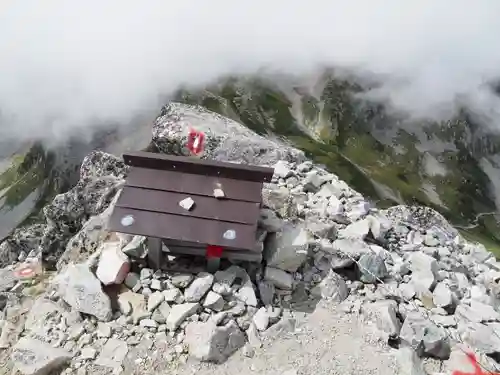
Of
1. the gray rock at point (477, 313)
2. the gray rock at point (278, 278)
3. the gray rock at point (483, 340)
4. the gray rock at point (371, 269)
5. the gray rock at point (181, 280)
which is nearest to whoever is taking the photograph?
the gray rock at point (181, 280)

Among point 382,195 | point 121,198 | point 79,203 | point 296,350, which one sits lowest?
point 382,195

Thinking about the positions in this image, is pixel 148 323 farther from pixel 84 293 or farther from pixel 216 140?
pixel 216 140

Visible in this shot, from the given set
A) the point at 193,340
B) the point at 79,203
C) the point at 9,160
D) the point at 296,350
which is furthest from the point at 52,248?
the point at 9,160

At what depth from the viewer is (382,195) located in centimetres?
14175

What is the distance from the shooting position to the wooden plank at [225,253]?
1421 cm

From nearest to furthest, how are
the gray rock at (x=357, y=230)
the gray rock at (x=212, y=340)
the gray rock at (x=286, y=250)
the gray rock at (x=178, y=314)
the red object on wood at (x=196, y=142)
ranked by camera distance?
the gray rock at (x=212, y=340) < the gray rock at (x=178, y=314) < the gray rock at (x=286, y=250) < the gray rock at (x=357, y=230) < the red object on wood at (x=196, y=142)

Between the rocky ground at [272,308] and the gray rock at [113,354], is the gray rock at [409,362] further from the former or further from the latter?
the gray rock at [113,354]

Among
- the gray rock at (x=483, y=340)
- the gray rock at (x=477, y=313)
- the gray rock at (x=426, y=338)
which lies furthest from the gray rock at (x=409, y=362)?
the gray rock at (x=477, y=313)

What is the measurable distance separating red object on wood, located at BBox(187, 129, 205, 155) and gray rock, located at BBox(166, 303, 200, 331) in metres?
14.8

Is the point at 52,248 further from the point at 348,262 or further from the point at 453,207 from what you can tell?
the point at 453,207

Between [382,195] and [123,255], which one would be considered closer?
[123,255]

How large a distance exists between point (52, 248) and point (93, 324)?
1060cm

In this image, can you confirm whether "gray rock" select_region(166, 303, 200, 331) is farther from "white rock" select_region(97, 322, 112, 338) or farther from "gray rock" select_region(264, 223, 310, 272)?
"gray rock" select_region(264, 223, 310, 272)

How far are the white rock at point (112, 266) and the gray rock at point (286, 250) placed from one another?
12.8ft
